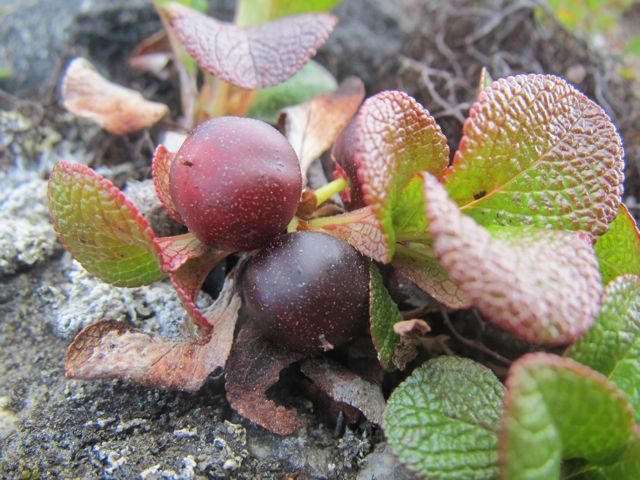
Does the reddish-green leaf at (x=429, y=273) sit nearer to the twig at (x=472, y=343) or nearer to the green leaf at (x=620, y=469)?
the twig at (x=472, y=343)

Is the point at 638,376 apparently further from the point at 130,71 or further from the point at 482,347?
the point at 130,71

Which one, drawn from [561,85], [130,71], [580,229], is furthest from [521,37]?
[130,71]

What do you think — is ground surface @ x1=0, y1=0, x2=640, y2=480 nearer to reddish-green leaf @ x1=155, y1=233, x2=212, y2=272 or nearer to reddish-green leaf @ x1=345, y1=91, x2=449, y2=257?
reddish-green leaf @ x1=155, y1=233, x2=212, y2=272

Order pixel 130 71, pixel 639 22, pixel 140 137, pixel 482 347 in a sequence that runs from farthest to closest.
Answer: pixel 639 22 → pixel 130 71 → pixel 140 137 → pixel 482 347

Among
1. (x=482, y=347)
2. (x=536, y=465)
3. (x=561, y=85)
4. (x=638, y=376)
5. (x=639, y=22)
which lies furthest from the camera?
(x=639, y=22)

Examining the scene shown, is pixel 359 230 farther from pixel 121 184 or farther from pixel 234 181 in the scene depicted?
pixel 121 184

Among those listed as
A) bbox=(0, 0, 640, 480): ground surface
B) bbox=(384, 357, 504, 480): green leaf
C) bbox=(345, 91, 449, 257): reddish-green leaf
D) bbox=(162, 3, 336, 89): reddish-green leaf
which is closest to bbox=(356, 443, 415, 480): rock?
bbox=(0, 0, 640, 480): ground surface
